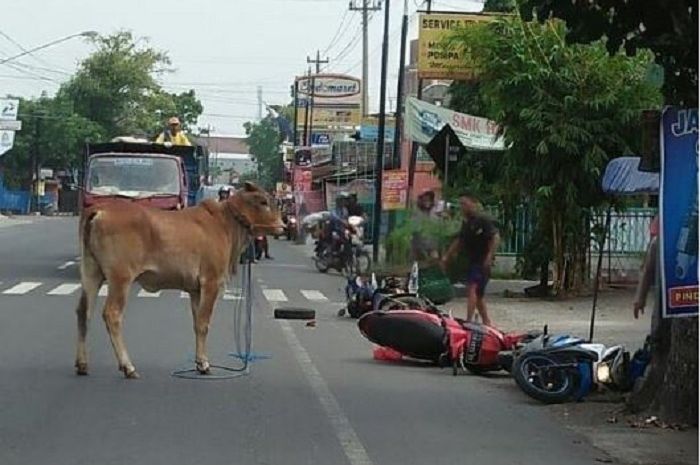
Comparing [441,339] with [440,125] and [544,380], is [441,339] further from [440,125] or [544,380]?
[440,125]

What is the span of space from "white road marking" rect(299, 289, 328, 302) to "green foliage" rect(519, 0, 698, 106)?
44.6ft

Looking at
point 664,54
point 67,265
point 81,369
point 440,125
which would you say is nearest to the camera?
point 664,54

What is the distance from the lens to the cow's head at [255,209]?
13375 millimetres

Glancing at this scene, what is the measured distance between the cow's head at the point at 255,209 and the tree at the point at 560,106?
10200 millimetres

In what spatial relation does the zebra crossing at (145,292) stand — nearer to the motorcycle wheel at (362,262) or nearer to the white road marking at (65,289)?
the white road marking at (65,289)

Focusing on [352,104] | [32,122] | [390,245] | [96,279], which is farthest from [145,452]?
[32,122]

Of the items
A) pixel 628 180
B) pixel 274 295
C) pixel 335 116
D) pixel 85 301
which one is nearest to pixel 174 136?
pixel 274 295

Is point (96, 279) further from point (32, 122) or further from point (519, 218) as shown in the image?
point (32, 122)

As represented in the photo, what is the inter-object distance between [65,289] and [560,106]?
920cm

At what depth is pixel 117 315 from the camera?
1263cm

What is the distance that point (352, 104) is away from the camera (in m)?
81.7

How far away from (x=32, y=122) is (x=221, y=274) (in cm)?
8300

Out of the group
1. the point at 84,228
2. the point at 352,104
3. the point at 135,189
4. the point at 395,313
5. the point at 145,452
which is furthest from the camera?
the point at 352,104

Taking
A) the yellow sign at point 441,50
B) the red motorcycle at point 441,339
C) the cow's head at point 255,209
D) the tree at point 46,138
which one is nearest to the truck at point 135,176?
the yellow sign at point 441,50
